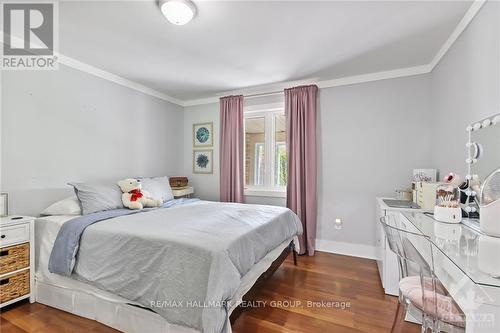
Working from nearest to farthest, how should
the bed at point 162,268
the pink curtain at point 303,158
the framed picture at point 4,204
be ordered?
1. the bed at point 162,268
2. the framed picture at point 4,204
3. the pink curtain at point 303,158

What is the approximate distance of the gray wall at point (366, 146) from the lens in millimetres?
3014

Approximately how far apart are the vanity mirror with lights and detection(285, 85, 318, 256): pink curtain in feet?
5.69

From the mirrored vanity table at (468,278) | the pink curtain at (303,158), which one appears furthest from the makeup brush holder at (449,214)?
the pink curtain at (303,158)

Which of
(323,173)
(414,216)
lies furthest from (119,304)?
(323,173)

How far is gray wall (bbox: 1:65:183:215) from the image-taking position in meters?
2.30

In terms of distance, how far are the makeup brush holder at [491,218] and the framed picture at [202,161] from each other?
142 inches

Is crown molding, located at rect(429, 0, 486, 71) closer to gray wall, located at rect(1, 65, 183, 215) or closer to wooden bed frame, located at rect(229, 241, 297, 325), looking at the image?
wooden bed frame, located at rect(229, 241, 297, 325)

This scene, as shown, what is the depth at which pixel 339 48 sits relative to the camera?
251cm

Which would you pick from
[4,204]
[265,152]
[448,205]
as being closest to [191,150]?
[265,152]

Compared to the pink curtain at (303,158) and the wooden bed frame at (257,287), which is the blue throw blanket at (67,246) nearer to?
the wooden bed frame at (257,287)

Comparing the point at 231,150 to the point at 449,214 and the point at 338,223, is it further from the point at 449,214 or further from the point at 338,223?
the point at 449,214

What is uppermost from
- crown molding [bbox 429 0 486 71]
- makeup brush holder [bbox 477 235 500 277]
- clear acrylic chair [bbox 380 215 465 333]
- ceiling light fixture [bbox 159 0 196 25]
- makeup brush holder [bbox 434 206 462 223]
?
crown molding [bbox 429 0 486 71]

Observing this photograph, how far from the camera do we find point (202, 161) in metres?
4.39

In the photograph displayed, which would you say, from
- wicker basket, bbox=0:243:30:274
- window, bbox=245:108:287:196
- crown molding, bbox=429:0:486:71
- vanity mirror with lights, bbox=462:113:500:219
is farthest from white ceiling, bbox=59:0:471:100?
wicker basket, bbox=0:243:30:274
